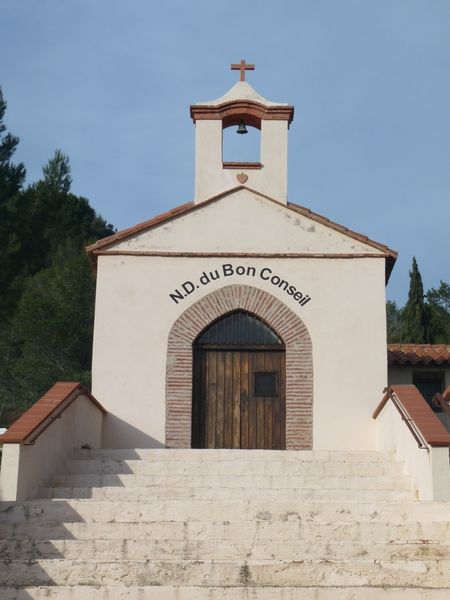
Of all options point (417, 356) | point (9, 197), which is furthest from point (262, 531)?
point (9, 197)

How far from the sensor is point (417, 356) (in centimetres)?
1908

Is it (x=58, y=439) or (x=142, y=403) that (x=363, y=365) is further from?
(x=58, y=439)

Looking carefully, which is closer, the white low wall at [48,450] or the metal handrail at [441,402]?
the white low wall at [48,450]

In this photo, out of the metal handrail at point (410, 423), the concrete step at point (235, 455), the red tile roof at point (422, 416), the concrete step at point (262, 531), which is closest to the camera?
the concrete step at point (262, 531)

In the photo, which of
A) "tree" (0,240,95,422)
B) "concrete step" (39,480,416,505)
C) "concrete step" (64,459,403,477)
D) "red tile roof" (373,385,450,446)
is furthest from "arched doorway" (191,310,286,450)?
"tree" (0,240,95,422)

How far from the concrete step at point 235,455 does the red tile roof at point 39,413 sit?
3.06ft

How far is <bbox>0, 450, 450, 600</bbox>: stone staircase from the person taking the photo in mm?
7996

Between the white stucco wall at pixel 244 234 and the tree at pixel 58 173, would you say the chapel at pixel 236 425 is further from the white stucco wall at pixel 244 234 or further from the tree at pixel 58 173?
the tree at pixel 58 173

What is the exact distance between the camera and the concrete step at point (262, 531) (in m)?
9.01

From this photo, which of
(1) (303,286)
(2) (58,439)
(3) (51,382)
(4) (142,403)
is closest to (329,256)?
(1) (303,286)

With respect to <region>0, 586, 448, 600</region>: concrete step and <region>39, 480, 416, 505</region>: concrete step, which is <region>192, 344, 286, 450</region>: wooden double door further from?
<region>0, 586, 448, 600</region>: concrete step

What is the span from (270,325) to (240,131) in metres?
3.80

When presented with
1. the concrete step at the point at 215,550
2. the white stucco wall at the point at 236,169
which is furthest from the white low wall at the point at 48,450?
the white stucco wall at the point at 236,169

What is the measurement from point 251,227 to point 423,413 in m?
5.39
